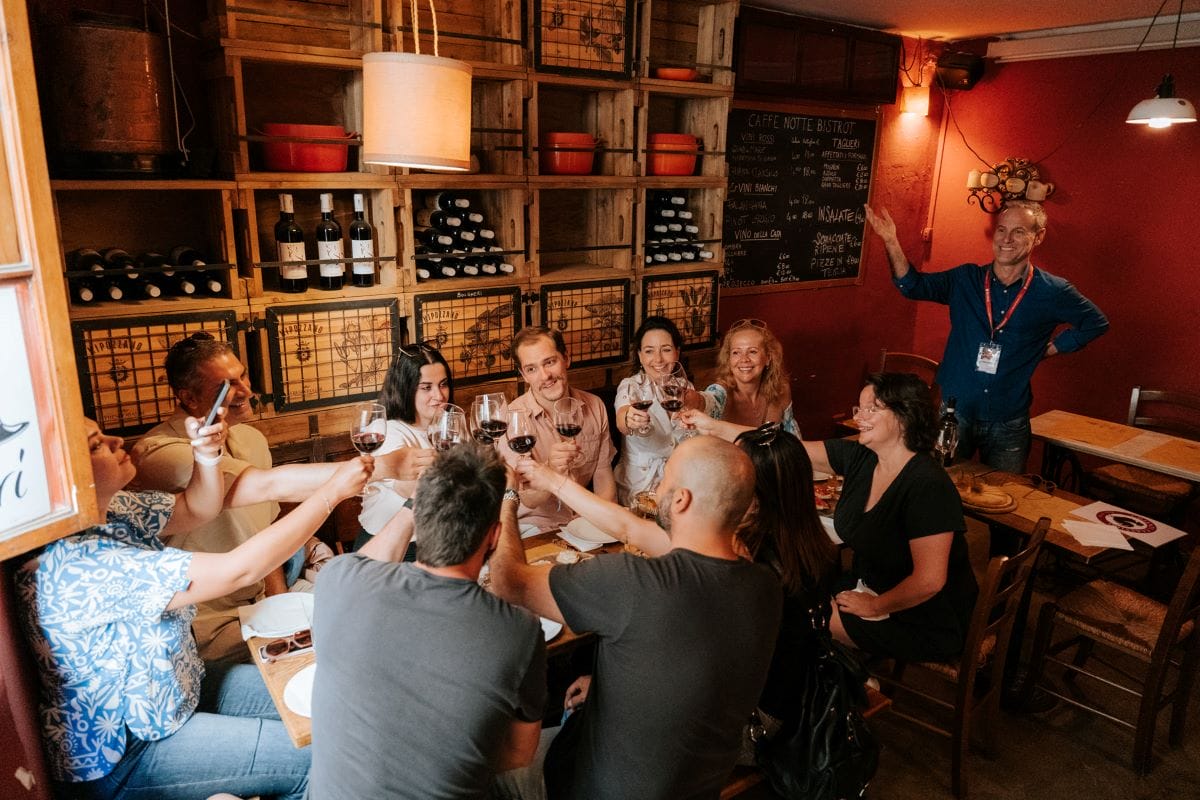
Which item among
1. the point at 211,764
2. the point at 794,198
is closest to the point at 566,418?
the point at 211,764

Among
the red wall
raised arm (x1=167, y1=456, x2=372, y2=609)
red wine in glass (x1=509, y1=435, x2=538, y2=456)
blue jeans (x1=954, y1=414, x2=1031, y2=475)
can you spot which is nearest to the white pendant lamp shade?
red wine in glass (x1=509, y1=435, x2=538, y2=456)

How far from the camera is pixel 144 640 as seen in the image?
191 cm

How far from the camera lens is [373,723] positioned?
1.56 meters

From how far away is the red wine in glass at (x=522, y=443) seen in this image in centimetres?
243

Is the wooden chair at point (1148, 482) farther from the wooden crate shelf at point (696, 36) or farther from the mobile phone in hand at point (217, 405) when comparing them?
the mobile phone in hand at point (217, 405)

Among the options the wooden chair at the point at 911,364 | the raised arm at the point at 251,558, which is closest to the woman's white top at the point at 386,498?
the raised arm at the point at 251,558

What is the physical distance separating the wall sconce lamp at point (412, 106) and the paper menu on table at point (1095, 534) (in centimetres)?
267

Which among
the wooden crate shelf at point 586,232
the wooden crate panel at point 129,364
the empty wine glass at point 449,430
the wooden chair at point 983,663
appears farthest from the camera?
the wooden crate shelf at point 586,232

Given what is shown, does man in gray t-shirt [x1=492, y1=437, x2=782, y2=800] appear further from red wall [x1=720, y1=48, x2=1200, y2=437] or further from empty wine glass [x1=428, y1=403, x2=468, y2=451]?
red wall [x1=720, y1=48, x2=1200, y2=437]

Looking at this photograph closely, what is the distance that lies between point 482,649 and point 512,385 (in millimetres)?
2380

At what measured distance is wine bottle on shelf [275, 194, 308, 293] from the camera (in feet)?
10.3

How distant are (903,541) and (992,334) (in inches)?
85.1

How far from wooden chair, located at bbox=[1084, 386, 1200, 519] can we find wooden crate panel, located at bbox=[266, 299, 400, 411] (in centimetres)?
385

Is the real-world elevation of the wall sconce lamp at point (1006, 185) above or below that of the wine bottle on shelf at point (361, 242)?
above
